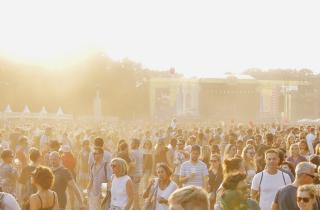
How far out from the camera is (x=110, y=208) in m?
9.30

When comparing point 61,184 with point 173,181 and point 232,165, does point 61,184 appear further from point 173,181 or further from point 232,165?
point 232,165

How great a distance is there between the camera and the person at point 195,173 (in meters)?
11.0

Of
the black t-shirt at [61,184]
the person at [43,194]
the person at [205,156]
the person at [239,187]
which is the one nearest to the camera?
the person at [239,187]

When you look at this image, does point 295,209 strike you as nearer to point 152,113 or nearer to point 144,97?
point 144,97

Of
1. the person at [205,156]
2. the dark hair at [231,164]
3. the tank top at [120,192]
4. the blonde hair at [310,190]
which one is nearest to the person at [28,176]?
the tank top at [120,192]

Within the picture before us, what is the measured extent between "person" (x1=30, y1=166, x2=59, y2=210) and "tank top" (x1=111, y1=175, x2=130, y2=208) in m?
1.75

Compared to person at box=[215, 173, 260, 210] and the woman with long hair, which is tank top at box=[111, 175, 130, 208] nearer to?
person at box=[215, 173, 260, 210]

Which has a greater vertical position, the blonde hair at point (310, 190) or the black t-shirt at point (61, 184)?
the blonde hair at point (310, 190)

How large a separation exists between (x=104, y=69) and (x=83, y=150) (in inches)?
2759

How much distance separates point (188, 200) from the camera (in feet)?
13.6

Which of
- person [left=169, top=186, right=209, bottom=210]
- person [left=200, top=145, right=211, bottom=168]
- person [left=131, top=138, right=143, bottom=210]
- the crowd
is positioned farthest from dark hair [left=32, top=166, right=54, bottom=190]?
person [left=131, top=138, right=143, bottom=210]

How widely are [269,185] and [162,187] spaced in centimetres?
128

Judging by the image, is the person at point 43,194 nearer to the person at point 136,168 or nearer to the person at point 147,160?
the person at point 136,168

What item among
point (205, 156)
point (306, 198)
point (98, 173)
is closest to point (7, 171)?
point (98, 173)
